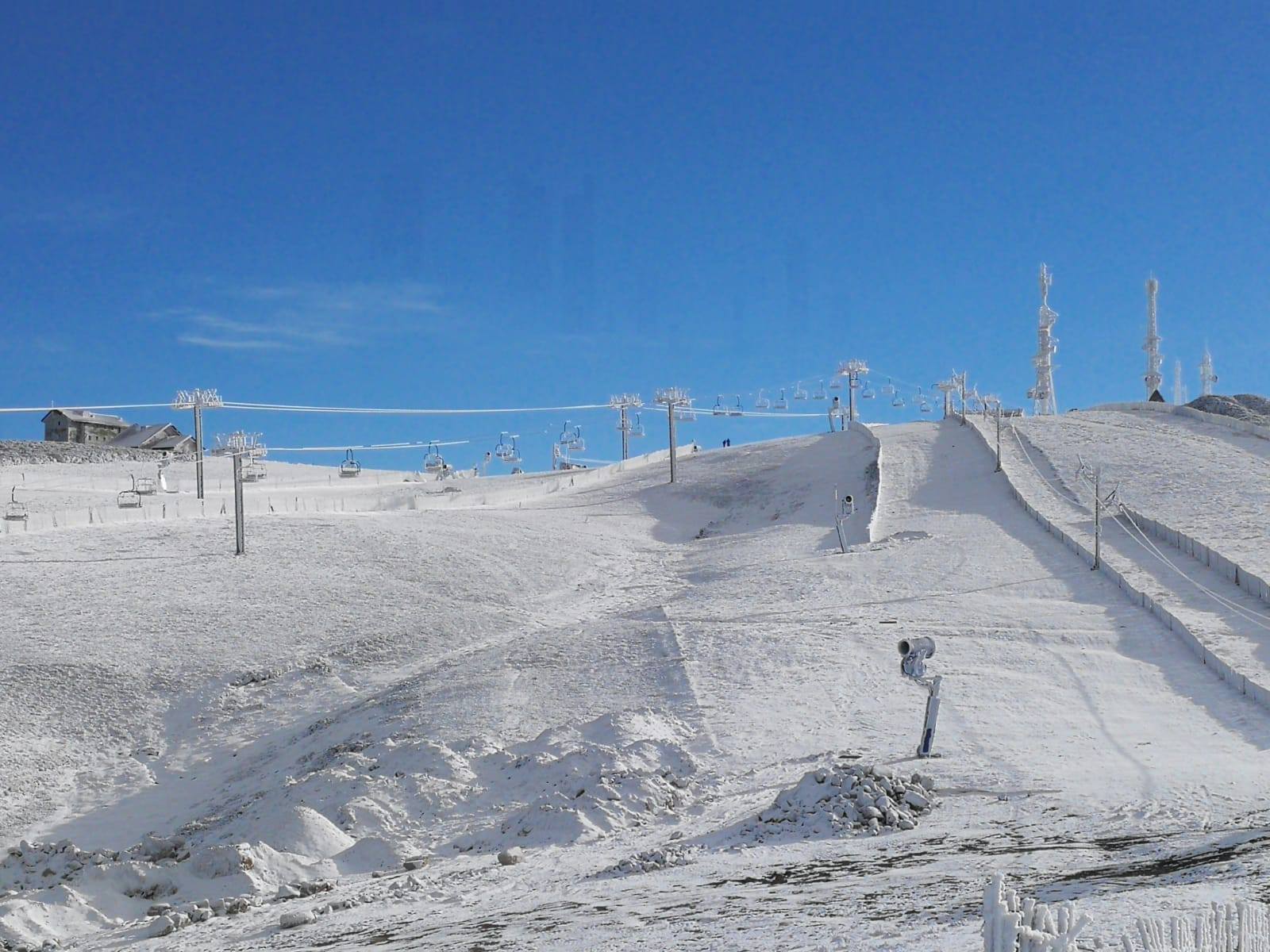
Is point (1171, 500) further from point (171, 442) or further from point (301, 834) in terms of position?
point (171, 442)

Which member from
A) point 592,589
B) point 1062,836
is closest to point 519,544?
point 592,589

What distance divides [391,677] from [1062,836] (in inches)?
747

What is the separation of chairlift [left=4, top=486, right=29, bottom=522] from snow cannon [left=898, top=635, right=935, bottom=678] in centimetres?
3672

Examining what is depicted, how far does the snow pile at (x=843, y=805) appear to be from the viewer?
15.6 metres

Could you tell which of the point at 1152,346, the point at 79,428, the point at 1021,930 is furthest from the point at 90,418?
the point at 1021,930

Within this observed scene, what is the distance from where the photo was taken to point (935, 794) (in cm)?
1697

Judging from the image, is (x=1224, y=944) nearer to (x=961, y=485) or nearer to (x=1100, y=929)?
(x=1100, y=929)

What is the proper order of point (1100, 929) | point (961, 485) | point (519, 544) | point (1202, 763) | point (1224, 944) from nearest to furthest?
point (1224, 944)
point (1100, 929)
point (1202, 763)
point (519, 544)
point (961, 485)

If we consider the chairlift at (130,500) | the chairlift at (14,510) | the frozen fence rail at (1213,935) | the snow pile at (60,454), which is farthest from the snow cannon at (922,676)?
the snow pile at (60,454)

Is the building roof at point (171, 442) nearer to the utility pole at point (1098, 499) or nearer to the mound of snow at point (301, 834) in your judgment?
the utility pole at point (1098, 499)

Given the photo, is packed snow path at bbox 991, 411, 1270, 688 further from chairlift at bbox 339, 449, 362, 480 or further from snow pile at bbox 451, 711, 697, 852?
chairlift at bbox 339, 449, 362, 480

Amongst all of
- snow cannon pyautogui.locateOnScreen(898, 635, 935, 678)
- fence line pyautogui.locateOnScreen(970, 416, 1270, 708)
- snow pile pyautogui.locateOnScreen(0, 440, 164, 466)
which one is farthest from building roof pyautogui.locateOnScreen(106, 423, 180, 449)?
snow cannon pyautogui.locateOnScreen(898, 635, 935, 678)

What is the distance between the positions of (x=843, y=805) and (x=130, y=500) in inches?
1859

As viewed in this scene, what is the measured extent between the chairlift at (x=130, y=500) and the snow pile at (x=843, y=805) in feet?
139
